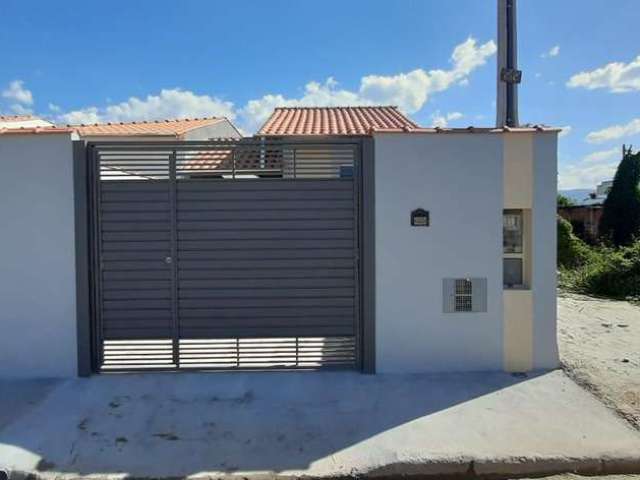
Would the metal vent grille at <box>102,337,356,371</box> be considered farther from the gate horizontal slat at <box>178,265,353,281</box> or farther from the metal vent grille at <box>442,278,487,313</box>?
the metal vent grille at <box>442,278,487,313</box>

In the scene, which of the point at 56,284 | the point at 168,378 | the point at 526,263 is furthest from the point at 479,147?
the point at 56,284

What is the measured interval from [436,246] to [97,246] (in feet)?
14.1

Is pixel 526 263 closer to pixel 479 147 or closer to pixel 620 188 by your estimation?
pixel 479 147

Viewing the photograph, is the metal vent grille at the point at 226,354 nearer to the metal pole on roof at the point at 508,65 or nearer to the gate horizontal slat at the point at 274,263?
the gate horizontal slat at the point at 274,263

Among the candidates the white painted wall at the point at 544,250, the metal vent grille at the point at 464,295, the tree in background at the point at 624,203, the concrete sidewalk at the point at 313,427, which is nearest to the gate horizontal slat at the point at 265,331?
the concrete sidewalk at the point at 313,427

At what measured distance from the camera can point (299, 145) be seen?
560 cm

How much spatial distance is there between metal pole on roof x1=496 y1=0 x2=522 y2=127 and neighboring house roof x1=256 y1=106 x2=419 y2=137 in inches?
113

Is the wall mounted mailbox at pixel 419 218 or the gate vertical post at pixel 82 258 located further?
the wall mounted mailbox at pixel 419 218

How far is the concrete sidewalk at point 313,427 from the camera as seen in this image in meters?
3.77

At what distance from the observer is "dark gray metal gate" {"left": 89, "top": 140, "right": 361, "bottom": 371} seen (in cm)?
564

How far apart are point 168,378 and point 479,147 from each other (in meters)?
4.82

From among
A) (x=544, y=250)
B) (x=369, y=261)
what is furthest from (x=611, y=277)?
(x=369, y=261)

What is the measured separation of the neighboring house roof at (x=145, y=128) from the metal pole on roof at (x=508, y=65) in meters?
8.58

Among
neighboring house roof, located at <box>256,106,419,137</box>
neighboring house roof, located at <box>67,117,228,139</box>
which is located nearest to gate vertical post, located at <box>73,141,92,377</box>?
neighboring house roof, located at <box>256,106,419,137</box>
